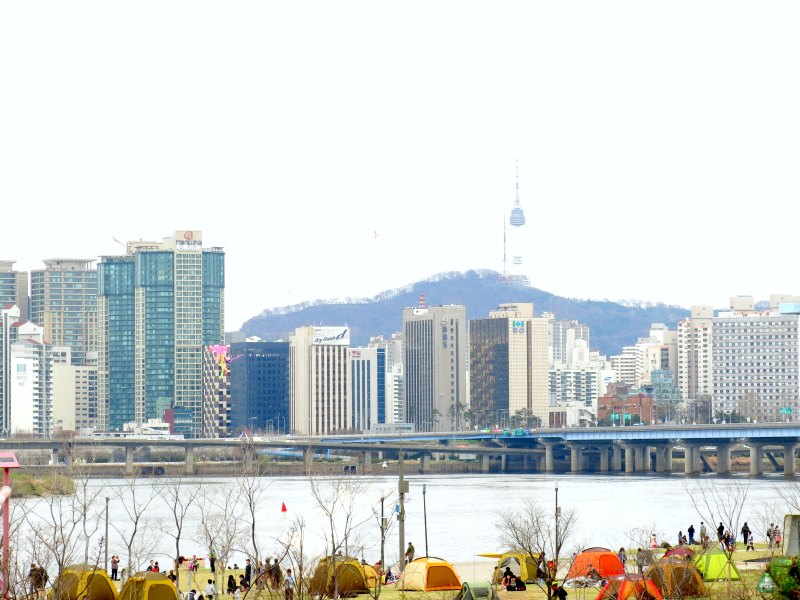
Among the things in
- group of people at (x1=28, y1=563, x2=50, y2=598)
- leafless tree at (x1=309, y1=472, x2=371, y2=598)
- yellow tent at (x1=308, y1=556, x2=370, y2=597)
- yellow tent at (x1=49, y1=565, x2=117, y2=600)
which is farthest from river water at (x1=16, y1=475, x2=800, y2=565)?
group of people at (x1=28, y1=563, x2=50, y2=598)

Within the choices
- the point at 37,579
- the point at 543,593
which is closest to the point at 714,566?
the point at 543,593

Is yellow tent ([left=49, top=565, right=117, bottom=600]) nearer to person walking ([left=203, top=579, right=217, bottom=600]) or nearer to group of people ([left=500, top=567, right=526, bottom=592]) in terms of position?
person walking ([left=203, top=579, right=217, bottom=600])

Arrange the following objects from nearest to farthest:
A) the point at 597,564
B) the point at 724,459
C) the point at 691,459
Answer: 1. the point at 597,564
2. the point at 724,459
3. the point at 691,459

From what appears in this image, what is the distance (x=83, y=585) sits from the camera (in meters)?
48.6

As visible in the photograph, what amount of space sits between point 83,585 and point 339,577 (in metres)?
7.67

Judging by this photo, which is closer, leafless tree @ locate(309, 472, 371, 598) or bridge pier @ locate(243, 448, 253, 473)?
leafless tree @ locate(309, 472, 371, 598)

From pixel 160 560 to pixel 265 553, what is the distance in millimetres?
4764

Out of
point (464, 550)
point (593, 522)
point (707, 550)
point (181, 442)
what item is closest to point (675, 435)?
point (181, 442)

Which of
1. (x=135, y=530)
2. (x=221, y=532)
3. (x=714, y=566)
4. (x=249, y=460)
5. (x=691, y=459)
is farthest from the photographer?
(x=691, y=459)

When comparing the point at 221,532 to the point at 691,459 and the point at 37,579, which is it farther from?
the point at 691,459

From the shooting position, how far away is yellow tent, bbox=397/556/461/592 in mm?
51688

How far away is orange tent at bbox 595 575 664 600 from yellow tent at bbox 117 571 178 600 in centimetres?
1252

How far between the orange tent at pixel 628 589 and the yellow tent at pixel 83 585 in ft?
47.0

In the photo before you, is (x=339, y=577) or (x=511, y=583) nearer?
(x=339, y=577)
